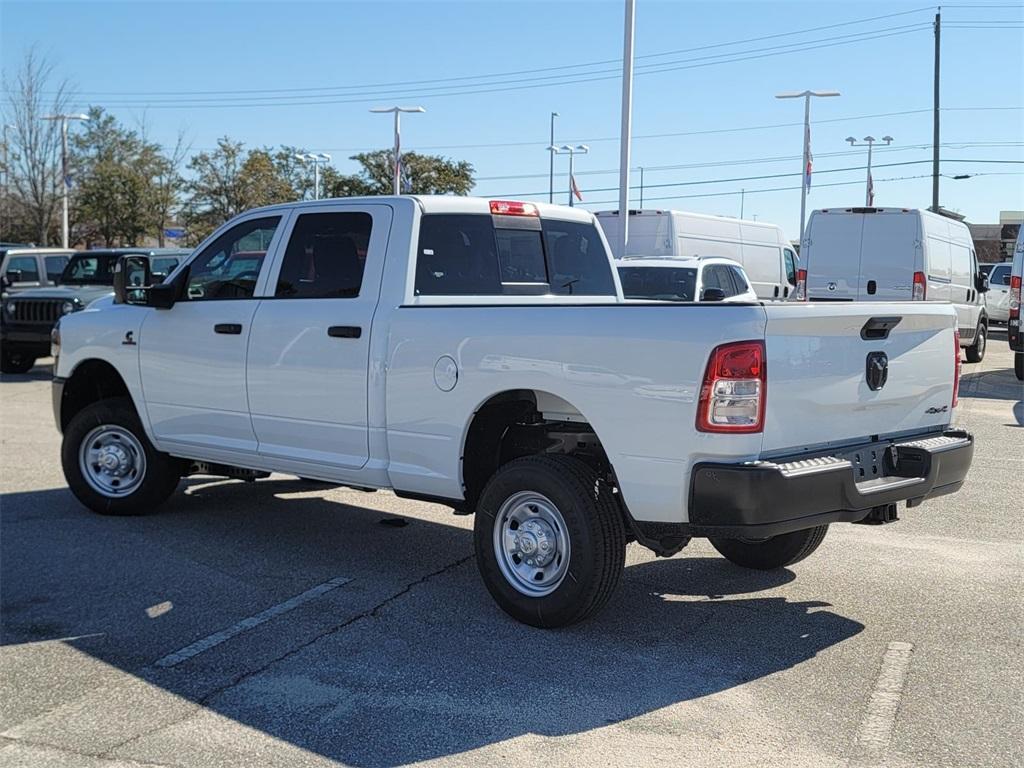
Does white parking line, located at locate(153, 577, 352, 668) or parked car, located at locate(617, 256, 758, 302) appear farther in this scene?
parked car, located at locate(617, 256, 758, 302)

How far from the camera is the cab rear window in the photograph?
6.44m

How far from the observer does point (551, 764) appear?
13.0ft

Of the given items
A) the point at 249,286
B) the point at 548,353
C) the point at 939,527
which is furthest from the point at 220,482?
the point at 939,527

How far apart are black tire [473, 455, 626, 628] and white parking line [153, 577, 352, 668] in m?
1.05

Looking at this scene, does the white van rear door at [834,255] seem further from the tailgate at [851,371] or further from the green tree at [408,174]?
the green tree at [408,174]

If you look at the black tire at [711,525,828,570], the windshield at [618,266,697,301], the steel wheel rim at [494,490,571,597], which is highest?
the windshield at [618,266,697,301]

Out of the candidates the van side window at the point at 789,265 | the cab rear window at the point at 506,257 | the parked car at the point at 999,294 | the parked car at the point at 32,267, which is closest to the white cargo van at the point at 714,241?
the van side window at the point at 789,265

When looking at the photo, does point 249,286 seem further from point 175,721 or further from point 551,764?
point 551,764

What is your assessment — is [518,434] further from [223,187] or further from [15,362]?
[223,187]

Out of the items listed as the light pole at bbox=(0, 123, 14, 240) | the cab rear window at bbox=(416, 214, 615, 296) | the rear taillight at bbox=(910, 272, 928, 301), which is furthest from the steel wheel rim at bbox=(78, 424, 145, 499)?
the light pole at bbox=(0, 123, 14, 240)

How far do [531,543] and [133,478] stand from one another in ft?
11.6

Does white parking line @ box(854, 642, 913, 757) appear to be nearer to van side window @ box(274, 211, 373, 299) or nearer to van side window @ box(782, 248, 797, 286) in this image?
van side window @ box(274, 211, 373, 299)

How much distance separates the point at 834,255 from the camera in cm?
1911

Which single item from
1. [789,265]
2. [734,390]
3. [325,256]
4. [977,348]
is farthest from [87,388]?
[789,265]
